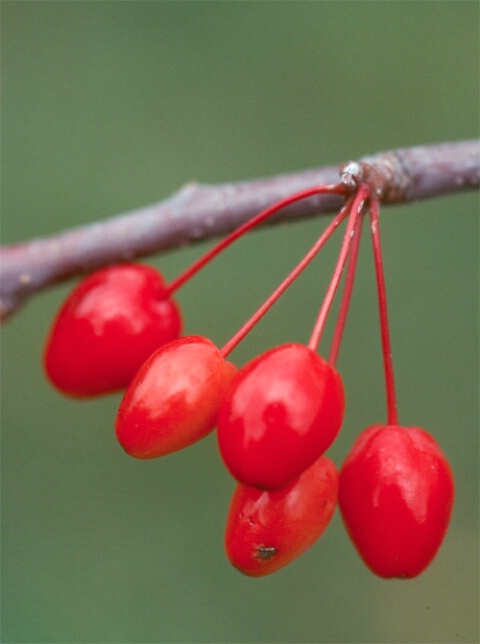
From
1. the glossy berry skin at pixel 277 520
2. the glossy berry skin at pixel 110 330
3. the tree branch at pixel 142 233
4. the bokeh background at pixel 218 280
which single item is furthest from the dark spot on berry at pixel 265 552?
the bokeh background at pixel 218 280

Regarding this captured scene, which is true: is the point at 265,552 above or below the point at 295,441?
below

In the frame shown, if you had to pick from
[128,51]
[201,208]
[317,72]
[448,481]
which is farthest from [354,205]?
[128,51]

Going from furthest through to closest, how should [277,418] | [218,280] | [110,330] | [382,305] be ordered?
[218,280] → [110,330] → [382,305] → [277,418]

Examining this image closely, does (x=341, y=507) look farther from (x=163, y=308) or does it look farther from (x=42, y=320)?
(x=42, y=320)

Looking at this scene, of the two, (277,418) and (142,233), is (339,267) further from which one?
(142,233)

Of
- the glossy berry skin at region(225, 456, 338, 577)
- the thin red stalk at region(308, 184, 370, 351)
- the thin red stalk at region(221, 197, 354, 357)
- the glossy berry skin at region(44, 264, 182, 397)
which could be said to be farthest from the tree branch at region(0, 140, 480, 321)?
the glossy berry skin at region(225, 456, 338, 577)

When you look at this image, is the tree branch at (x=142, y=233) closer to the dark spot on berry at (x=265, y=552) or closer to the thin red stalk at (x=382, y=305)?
the thin red stalk at (x=382, y=305)

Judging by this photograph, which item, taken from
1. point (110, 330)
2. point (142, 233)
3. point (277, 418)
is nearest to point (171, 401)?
point (277, 418)
